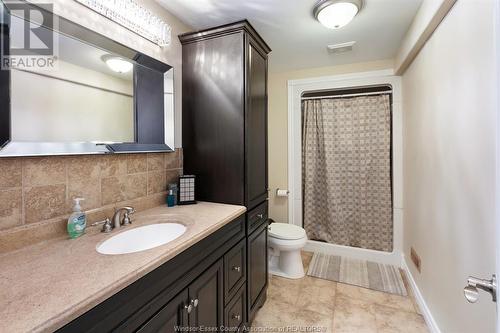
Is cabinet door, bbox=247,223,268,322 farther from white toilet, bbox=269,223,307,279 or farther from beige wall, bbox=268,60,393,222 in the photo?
beige wall, bbox=268,60,393,222

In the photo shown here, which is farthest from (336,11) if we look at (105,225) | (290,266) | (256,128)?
(290,266)

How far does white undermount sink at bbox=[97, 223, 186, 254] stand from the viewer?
1087mm

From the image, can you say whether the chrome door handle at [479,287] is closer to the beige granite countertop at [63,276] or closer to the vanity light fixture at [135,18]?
the beige granite countertop at [63,276]

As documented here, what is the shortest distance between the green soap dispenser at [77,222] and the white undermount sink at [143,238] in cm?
13

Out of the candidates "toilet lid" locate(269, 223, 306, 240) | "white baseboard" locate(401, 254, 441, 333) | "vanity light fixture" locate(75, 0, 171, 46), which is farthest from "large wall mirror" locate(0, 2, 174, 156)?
"white baseboard" locate(401, 254, 441, 333)

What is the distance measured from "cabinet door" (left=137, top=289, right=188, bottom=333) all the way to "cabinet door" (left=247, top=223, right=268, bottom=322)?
660mm

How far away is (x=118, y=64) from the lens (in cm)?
129

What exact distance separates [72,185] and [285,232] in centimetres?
181

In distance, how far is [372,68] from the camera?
2561 millimetres

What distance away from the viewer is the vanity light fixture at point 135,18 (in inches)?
46.5

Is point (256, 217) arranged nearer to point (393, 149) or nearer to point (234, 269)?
point (234, 269)

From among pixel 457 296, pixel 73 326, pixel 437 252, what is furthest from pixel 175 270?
→ pixel 437 252

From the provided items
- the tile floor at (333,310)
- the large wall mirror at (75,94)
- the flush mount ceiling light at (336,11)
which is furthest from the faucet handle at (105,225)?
the flush mount ceiling light at (336,11)

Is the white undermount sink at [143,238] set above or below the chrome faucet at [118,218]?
below
